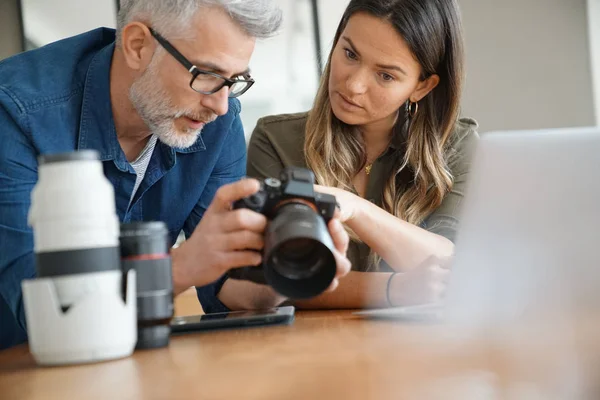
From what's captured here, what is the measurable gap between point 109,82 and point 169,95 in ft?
0.38

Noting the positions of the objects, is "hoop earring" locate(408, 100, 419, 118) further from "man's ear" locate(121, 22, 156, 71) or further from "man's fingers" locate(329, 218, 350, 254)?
"man's fingers" locate(329, 218, 350, 254)

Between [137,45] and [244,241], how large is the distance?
1.81 ft

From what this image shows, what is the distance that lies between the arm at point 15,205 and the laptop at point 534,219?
0.60 m

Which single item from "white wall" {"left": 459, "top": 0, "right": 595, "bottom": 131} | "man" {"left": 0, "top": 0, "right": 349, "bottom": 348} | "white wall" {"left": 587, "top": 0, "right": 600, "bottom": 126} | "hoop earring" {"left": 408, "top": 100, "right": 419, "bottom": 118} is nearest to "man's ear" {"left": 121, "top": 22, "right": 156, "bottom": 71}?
"man" {"left": 0, "top": 0, "right": 349, "bottom": 348}

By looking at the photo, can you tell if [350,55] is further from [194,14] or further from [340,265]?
[340,265]

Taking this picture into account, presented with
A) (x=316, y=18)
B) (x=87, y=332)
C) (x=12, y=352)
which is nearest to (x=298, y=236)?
(x=87, y=332)

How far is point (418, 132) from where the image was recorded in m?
1.80

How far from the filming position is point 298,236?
Answer: 2.74 ft

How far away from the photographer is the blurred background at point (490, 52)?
3.58 m

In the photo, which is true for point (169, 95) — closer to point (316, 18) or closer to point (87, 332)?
point (87, 332)

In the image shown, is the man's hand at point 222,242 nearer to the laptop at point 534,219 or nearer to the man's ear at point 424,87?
the laptop at point 534,219

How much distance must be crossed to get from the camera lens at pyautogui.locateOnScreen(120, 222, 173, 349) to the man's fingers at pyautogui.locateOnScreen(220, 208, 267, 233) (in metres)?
0.10

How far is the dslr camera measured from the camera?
3.01 feet

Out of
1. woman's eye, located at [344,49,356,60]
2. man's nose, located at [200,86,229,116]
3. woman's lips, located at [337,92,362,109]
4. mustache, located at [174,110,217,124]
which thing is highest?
woman's eye, located at [344,49,356,60]
